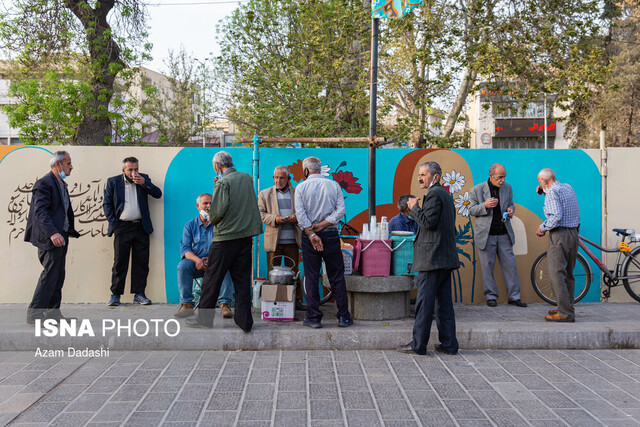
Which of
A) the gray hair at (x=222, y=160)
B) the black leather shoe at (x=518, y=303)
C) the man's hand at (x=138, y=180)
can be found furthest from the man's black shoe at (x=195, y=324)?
the black leather shoe at (x=518, y=303)

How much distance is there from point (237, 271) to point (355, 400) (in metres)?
2.01

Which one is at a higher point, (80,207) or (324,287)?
(80,207)

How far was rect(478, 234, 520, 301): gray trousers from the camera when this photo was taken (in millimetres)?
6762

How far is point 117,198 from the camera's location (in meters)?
6.55

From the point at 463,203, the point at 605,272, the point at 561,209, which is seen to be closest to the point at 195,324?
the point at 463,203

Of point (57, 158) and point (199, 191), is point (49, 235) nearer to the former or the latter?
point (57, 158)

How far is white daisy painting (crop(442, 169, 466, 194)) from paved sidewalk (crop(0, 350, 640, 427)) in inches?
99.4

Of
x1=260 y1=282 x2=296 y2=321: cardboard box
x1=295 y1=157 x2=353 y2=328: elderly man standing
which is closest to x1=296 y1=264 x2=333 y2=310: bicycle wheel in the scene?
x1=260 y1=282 x2=296 y2=321: cardboard box

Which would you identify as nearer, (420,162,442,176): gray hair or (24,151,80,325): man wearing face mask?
(420,162,442,176): gray hair

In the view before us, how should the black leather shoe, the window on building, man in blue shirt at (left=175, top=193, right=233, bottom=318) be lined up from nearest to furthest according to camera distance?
1. man in blue shirt at (left=175, top=193, right=233, bottom=318)
2. the black leather shoe
3. the window on building

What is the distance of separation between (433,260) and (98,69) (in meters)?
10.9

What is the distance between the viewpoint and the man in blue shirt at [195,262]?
6055mm

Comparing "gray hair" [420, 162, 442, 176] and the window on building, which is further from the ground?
the window on building

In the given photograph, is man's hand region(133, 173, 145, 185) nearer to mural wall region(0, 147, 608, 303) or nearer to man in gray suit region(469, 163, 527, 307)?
mural wall region(0, 147, 608, 303)
